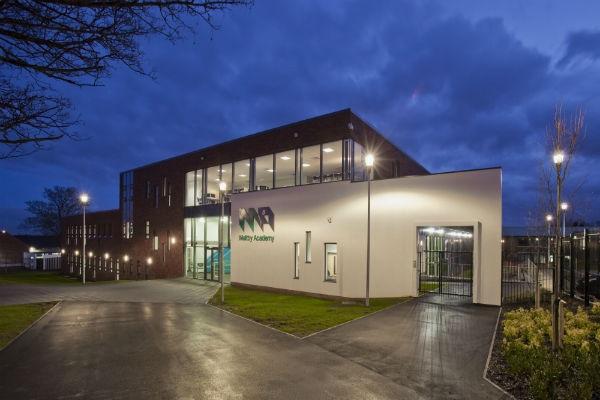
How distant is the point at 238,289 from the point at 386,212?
955cm

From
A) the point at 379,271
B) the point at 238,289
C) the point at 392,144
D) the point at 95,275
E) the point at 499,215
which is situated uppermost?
the point at 392,144

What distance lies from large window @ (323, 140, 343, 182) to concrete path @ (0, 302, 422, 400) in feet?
33.1

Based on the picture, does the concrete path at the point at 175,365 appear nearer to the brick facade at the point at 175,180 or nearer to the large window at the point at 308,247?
the large window at the point at 308,247

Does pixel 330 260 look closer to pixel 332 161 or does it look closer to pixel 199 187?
pixel 332 161

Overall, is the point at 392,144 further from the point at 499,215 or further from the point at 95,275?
the point at 95,275

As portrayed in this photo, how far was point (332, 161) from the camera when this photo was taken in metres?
21.0

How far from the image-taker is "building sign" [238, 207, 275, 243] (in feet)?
71.3

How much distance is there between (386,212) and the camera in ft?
56.6

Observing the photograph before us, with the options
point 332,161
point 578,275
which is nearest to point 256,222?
point 332,161

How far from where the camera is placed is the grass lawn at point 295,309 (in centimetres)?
→ 1208

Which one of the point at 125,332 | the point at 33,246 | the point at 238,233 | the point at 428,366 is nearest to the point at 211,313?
the point at 125,332

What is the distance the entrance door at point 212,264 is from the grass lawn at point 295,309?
7380 millimetres

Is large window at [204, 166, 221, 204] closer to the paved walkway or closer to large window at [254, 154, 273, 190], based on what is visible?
large window at [254, 154, 273, 190]

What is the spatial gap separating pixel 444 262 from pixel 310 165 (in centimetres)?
980
